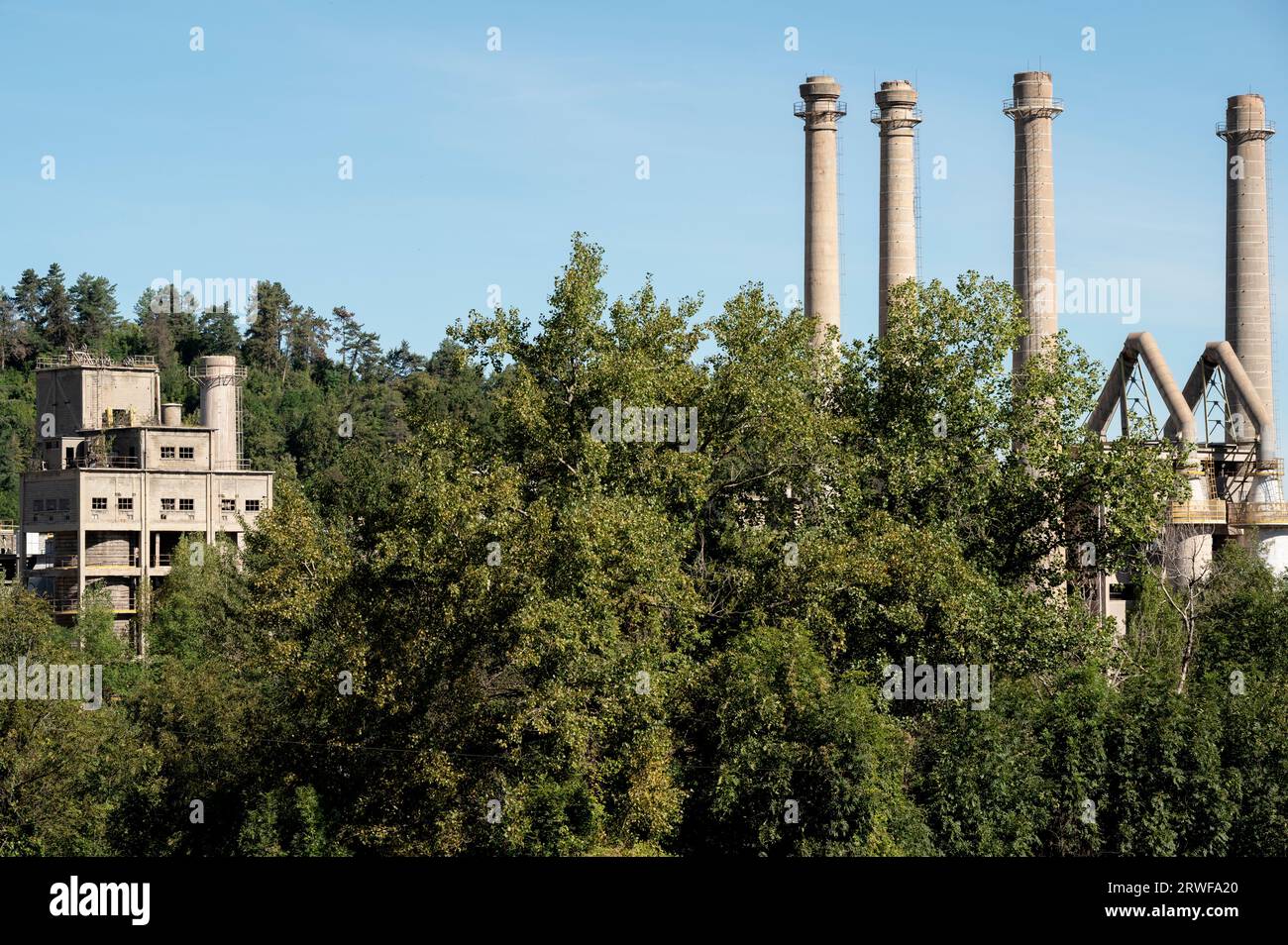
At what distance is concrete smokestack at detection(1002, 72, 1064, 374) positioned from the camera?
70.2 metres

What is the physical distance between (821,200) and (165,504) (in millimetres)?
36396

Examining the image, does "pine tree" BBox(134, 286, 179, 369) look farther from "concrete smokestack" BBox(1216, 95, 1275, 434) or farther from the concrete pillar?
"concrete smokestack" BBox(1216, 95, 1275, 434)

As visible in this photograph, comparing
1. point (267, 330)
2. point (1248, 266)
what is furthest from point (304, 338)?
point (1248, 266)

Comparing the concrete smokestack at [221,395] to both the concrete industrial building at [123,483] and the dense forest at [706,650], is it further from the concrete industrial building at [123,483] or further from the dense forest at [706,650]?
the dense forest at [706,650]

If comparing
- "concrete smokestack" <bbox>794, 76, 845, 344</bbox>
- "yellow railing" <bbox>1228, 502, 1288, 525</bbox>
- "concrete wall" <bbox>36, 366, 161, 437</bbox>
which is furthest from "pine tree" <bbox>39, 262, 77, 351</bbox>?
"yellow railing" <bbox>1228, 502, 1288, 525</bbox>

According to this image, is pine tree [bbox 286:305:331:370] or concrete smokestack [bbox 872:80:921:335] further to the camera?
pine tree [bbox 286:305:331:370]

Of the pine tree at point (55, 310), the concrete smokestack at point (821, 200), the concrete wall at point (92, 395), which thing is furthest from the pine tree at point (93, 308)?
the concrete smokestack at point (821, 200)

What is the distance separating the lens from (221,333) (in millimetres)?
150875

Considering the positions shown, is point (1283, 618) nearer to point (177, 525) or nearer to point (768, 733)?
point (768, 733)

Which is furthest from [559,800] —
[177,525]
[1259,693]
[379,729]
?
[177,525]

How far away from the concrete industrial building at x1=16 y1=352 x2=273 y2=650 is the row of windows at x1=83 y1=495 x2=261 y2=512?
5cm

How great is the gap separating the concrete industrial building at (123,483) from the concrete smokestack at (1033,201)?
1511 inches

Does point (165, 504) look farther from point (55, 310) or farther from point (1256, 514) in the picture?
point (55, 310)

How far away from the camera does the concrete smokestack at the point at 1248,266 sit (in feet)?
260
